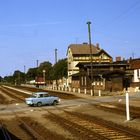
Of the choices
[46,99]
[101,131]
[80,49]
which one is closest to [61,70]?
[80,49]

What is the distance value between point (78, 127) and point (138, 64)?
50.6 m

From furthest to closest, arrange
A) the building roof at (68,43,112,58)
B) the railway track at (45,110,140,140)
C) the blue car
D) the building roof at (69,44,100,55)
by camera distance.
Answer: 1. the building roof at (69,44,100,55)
2. the building roof at (68,43,112,58)
3. the blue car
4. the railway track at (45,110,140,140)

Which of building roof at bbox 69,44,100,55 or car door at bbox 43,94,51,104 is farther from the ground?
building roof at bbox 69,44,100,55

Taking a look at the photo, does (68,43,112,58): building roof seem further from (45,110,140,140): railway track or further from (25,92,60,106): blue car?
(45,110,140,140): railway track

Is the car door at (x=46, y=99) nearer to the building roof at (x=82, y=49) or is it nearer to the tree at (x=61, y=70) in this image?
the building roof at (x=82, y=49)

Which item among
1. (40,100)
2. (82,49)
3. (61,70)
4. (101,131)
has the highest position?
(82,49)

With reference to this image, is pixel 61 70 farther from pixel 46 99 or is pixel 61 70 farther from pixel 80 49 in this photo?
pixel 46 99

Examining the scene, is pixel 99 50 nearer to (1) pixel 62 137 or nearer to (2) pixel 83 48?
(2) pixel 83 48

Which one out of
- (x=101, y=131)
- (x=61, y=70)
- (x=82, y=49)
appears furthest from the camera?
(x=61, y=70)

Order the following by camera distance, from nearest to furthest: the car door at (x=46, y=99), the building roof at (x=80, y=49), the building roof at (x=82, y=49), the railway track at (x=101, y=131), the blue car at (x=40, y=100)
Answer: the railway track at (x=101, y=131), the blue car at (x=40, y=100), the car door at (x=46, y=99), the building roof at (x=82, y=49), the building roof at (x=80, y=49)

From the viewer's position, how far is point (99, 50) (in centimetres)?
13612

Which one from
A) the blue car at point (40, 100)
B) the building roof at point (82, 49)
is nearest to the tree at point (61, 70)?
the building roof at point (82, 49)

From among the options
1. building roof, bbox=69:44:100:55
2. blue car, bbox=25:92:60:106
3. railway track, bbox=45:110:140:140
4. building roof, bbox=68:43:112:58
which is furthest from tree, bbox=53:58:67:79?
railway track, bbox=45:110:140:140

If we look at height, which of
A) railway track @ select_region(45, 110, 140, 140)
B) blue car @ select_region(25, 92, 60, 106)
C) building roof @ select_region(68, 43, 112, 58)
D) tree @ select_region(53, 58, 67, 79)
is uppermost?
building roof @ select_region(68, 43, 112, 58)
